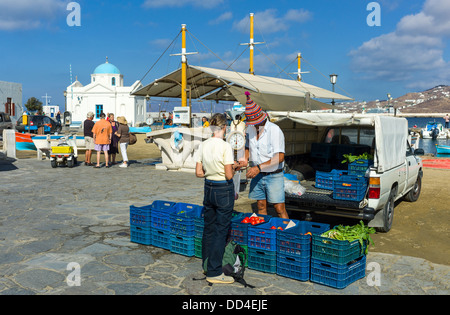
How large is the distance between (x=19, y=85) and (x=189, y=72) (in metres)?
44.4

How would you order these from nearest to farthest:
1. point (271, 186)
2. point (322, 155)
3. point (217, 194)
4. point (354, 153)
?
1. point (217, 194)
2. point (271, 186)
3. point (354, 153)
4. point (322, 155)

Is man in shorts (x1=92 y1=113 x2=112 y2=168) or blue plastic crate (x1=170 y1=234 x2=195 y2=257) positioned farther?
man in shorts (x1=92 y1=113 x2=112 y2=168)

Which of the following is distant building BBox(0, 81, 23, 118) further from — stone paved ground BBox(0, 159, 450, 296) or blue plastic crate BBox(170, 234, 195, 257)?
blue plastic crate BBox(170, 234, 195, 257)

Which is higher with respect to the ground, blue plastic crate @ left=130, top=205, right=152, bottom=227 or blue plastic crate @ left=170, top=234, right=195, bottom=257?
blue plastic crate @ left=130, top=205, right=152, bottom=227

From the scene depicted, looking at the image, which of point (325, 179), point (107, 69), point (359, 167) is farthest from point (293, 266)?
point (107, 69)

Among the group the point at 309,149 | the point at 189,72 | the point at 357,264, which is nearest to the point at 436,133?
the point at 189,72

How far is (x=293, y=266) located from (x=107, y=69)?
6791 centimetres

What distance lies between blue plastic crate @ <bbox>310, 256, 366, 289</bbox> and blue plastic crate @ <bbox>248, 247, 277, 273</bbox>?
51cm

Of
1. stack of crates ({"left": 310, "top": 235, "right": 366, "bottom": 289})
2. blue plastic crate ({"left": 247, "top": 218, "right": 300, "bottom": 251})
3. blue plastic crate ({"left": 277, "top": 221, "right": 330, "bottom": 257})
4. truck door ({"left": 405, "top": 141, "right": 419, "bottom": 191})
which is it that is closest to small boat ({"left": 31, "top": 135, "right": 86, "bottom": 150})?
truck door ({"left": 405, "top": 141, "right": 419, "bottom": 191})

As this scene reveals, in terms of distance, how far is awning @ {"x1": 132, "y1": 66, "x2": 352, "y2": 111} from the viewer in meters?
16.7

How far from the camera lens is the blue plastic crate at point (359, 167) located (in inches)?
334

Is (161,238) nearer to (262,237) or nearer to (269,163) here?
(262,237)

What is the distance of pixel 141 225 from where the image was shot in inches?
262
